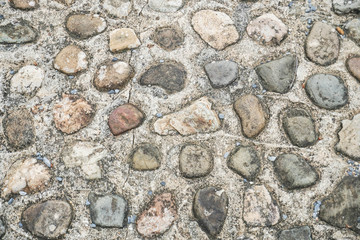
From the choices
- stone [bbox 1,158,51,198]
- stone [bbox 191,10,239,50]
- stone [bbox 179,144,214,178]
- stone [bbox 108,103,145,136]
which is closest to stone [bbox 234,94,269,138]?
stone [bbox 179,144,214,178]

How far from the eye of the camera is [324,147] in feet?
5.24

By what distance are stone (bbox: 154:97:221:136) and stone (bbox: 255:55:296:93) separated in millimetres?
310

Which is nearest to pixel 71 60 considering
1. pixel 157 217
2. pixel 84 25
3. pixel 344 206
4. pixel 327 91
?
pixel 84 25

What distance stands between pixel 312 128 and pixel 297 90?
0.21 m

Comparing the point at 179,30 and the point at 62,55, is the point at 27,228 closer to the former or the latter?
the point at 62,55

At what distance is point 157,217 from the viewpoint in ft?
4.92

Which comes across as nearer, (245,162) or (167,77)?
(245,162)

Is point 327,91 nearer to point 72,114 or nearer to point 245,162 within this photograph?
point 245,162

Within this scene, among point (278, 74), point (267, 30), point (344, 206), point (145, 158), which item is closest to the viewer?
point (344, 206)

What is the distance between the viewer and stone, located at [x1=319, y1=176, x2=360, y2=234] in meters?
1.46

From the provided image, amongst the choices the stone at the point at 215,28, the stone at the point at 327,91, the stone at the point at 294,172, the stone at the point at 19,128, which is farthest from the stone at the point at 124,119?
the stone at the point at 327,91

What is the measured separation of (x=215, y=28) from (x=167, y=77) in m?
0.38

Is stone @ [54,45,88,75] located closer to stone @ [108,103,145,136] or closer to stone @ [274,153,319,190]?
stone @ [108,103,145,136]

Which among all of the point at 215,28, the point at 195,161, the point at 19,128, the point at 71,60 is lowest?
the point at 19,128
